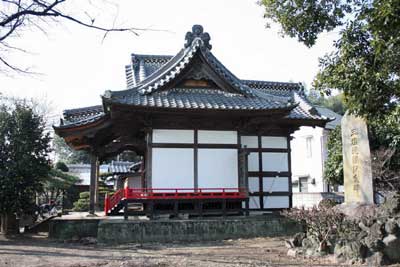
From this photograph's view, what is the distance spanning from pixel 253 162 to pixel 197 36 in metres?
6.28

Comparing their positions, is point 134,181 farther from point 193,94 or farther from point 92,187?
point 193,94

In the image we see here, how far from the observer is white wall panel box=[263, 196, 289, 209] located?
57.0 ft

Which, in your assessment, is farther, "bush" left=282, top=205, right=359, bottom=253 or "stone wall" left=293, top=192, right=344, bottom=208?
"stone wall" left=293, top=192, right=344, bottom=208

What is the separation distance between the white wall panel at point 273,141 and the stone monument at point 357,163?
18.7 feet

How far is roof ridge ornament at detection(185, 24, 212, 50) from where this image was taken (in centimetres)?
1812

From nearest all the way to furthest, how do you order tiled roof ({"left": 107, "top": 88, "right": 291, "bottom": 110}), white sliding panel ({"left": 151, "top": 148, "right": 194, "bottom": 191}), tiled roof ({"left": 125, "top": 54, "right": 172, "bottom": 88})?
tiled roof ({"left": 107, "top": 88, "right": 291, "bottom": 110}) → white sliding panel ({"left": 151, "top": 148, "right": 194, "bottom": 191}) → tiled roof ({"left": 125, "top": 54, "right": 172, "bottom": 88})

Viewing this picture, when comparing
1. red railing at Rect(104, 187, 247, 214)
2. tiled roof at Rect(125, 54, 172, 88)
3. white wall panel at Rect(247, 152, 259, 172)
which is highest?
tiled roof at Rect(125, 54, 172, 88)

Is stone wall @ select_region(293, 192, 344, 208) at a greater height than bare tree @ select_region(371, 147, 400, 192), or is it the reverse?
bare tree @ select_region(371, 147, 400, 192)

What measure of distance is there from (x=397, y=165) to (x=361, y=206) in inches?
373

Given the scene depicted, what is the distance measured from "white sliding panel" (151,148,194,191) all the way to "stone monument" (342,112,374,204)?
600 cm

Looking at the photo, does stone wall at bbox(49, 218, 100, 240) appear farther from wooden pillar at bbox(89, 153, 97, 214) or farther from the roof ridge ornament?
the roof ridge ornament

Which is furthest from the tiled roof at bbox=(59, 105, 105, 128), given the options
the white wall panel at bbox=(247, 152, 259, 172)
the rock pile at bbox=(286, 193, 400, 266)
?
the rock pile at bbox=(286, 193, 400, 266)

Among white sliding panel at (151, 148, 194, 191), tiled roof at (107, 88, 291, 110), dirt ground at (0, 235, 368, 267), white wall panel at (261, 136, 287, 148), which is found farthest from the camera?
white wall panel at (261, 136, 287, 148)

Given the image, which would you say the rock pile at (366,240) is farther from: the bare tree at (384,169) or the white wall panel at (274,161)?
the bare tree at (384,169)
